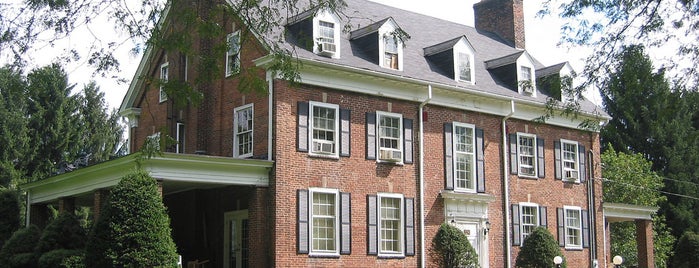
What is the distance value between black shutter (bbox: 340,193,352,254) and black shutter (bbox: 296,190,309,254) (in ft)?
3.56

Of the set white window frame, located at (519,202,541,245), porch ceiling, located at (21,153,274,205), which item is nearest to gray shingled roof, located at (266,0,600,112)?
porch ceiling, located at (21,153,274,205)

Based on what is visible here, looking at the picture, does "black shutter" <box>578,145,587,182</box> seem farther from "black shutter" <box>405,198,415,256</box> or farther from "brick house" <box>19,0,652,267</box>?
"black shutter" <box>405,198,415,256</box>

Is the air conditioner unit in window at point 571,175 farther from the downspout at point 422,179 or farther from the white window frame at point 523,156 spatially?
the downspout at point 422,179

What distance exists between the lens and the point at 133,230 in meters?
17.8

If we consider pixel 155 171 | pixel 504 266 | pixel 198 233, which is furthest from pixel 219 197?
pixel 504 266

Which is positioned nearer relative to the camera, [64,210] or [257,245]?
[257,245]

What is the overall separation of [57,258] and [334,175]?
708 cm

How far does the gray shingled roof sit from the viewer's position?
23.3 m

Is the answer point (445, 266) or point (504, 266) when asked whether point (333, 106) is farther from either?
point (504, 266)

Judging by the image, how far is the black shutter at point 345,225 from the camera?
21703mm

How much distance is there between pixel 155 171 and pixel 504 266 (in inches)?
463

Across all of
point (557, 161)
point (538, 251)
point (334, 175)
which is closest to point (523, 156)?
point (557, 161)

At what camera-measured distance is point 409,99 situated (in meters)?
23.8

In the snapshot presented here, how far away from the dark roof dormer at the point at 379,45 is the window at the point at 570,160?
7.81 metres
